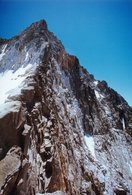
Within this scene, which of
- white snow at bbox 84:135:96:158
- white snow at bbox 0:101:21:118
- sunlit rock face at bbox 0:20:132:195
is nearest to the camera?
sunlit rock face at bbox 0:20:132:195

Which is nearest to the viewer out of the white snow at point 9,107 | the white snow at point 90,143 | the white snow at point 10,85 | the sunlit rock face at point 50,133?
the sunlit rock face at point 50,133

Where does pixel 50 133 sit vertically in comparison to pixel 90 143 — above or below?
below

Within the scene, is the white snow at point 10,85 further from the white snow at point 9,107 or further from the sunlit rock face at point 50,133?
the white snow at point 9,107

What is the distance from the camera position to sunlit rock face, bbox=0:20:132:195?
9352mm

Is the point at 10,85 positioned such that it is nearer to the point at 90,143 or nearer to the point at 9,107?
the point at 9,107

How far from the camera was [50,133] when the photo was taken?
13.8 meters

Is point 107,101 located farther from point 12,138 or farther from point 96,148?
point 12,138

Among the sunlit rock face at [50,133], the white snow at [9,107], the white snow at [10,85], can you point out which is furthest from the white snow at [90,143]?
the white snow at [9,107]

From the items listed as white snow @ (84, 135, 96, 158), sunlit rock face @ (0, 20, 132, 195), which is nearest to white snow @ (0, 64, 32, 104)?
sunlit rock face @ (0, 20, 132, 195)

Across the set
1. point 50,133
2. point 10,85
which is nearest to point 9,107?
point 50,133

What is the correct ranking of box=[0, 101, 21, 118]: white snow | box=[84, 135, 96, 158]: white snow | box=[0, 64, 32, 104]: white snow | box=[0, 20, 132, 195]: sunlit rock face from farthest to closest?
box=[84, 135, 96, 158]: white snow
box=[0, 64, 32, 104]: white snow
box=[0, 101, 21, 118]: white snow
box=[0, 20, 132, 195]: sunlit rock face

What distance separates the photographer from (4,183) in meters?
7.60

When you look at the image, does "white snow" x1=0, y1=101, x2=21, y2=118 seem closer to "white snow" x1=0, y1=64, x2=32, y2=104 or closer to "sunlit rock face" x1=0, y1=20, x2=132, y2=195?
"sunlit rock face" x1=0, y1=20, x2=132, y2=195

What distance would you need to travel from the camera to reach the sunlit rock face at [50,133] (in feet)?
30.7
